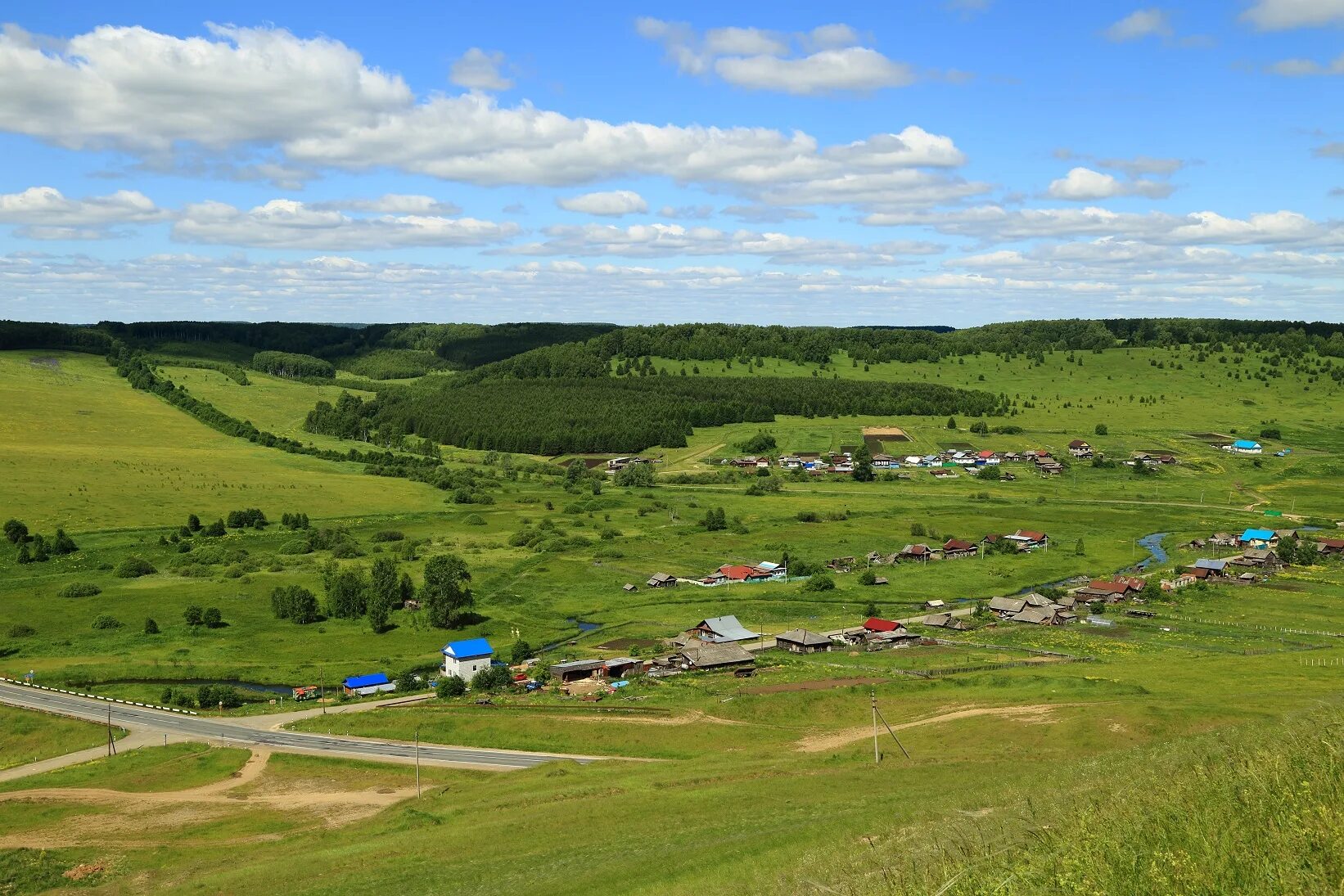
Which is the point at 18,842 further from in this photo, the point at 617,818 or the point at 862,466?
the point at 862,466

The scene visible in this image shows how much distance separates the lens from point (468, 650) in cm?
7981

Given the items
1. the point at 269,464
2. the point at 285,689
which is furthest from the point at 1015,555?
the point at 269,464

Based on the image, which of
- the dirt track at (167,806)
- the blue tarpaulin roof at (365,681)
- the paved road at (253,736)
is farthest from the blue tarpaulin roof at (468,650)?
the dirt track at (167,806)

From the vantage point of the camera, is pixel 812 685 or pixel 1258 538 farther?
pixel 1258 538

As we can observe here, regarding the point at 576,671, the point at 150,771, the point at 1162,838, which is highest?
the point at 1162,838

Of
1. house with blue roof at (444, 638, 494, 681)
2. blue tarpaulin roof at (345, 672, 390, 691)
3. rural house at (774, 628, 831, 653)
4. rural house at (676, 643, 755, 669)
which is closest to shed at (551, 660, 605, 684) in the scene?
house with blue roof at (444, 638, 494, 681)

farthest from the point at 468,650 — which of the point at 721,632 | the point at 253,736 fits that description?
the point at 721,632

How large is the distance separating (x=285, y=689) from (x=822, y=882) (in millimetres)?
64230

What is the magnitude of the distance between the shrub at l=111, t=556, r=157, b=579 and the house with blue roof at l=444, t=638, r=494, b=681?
50492 millimetres

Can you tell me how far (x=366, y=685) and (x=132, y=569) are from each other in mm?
50360

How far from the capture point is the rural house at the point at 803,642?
83.0 meters

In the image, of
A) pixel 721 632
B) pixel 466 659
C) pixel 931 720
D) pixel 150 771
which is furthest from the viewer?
pixel 721 632

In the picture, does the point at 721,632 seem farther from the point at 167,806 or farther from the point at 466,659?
the point at 167,806

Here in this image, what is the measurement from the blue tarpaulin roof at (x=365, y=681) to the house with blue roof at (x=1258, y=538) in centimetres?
9871
